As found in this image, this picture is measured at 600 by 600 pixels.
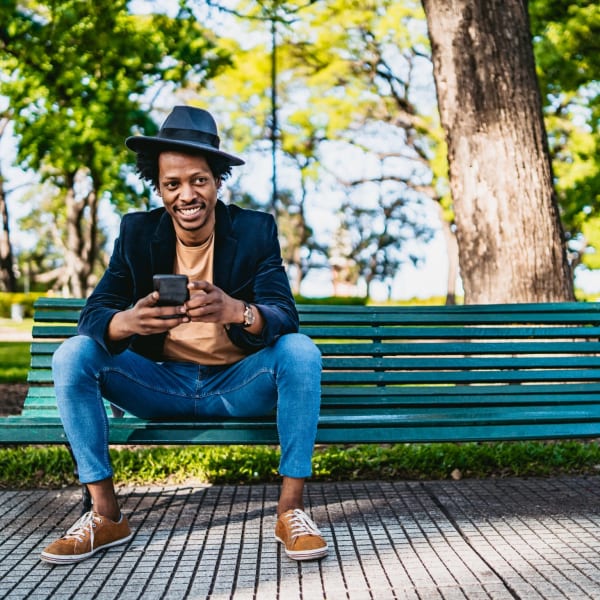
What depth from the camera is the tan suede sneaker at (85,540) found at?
3.40 metres

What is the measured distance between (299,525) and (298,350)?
66 cm

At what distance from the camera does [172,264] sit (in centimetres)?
382

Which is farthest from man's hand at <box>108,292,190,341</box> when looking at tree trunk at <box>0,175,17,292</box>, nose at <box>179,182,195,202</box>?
tree trunk at <box>0,175,17,292</box>

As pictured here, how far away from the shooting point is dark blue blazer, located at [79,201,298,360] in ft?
12.3

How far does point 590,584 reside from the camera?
123 inches

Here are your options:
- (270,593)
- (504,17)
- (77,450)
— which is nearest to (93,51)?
(504,17)

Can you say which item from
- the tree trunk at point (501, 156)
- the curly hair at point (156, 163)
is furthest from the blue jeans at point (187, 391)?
the tree trunk at point (501, 156)

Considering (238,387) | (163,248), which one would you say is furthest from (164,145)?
(238,387)

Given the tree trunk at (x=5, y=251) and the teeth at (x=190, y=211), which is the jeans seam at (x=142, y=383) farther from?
the tree trunk at (x=5, y=251)

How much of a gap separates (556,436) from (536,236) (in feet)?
6.82

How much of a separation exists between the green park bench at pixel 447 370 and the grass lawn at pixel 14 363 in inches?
225

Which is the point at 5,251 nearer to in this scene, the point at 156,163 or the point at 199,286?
the point at 156,163

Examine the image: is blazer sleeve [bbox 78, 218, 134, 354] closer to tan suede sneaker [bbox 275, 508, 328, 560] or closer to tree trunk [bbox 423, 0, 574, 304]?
tan suede sneaker [bbox 275, 508, 328, 560]

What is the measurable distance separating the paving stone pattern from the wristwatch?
35.1 inches
